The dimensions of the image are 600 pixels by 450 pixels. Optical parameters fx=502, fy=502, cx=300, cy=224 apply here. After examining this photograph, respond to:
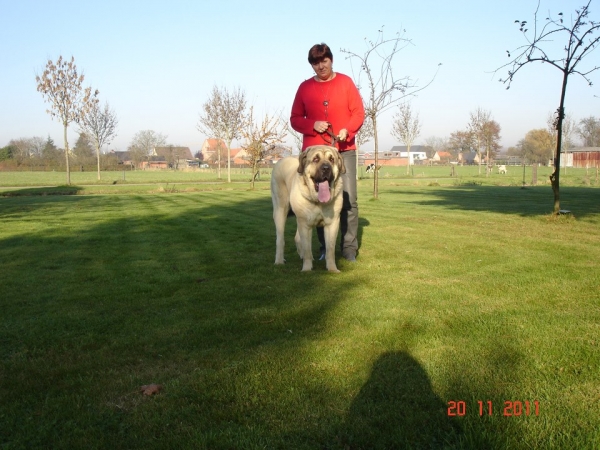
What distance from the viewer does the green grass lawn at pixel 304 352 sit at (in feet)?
7.27

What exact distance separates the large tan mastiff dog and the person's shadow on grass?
9.53 feet

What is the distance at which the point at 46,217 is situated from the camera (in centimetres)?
1307

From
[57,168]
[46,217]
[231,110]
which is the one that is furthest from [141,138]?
[46,217]

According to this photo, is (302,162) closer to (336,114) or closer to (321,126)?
(321,126)

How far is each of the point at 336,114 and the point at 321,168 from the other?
131 cm

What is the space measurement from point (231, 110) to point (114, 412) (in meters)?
41.1

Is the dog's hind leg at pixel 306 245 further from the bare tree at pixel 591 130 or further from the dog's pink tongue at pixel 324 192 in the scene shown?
the bare tree at pixel 591 130

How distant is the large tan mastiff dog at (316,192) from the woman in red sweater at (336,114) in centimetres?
56

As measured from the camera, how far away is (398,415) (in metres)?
2.28

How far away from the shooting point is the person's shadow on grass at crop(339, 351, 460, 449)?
209 cm

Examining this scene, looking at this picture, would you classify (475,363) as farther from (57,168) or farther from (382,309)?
(57,168)

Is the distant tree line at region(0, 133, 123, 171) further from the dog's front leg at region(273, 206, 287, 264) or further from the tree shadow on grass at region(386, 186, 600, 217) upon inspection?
the dog's front leg at region(273, 206, 287, 264)

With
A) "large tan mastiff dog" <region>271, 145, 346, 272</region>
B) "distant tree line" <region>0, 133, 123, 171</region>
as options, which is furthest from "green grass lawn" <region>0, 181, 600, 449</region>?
"distant tree line" <region>0, 133, 123, 171</region>

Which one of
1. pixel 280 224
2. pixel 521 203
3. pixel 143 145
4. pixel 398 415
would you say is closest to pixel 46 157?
pixel 143 145
